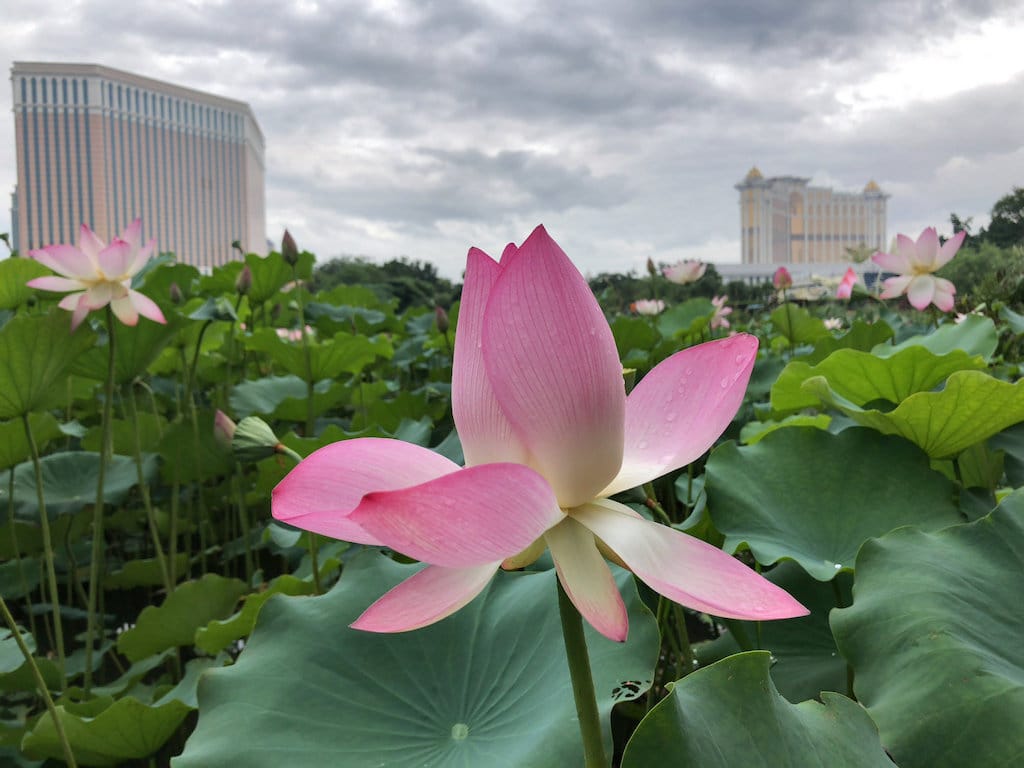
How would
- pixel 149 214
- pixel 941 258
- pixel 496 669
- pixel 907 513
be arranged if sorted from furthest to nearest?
pixel 149 214 < pixel 941 258 < pixel 907 513 < pixel 496 669

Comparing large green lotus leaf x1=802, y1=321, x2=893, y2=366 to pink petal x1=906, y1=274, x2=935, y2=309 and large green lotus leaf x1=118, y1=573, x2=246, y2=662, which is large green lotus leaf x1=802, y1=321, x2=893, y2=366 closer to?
pink petal x1=906, y1=274, x2=935, y2=309

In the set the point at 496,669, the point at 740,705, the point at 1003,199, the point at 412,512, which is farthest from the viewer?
the point at 1003,199

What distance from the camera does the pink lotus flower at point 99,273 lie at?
3.72 feet

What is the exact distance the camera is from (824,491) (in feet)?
2.18

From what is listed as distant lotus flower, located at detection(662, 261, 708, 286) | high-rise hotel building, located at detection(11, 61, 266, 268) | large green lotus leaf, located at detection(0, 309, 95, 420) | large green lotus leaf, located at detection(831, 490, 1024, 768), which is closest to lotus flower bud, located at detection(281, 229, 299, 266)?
large green lotus leaf, located at detection(0, 309, 95, 420)

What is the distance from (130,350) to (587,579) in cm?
133

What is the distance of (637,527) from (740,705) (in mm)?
119

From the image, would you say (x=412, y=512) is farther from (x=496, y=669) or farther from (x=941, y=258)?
(x=941, y=258)

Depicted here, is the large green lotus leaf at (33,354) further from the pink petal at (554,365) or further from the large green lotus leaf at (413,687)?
the pink petal at (554,365)

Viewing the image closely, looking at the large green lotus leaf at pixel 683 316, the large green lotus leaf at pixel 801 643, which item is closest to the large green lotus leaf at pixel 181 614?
the large green lotus leaf at pixel 801 643

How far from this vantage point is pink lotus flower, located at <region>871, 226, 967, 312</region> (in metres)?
1.51

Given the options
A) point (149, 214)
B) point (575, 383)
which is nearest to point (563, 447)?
point (575, 383)

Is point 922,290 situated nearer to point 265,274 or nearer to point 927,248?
point 927,248

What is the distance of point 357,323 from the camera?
258 centimetres
